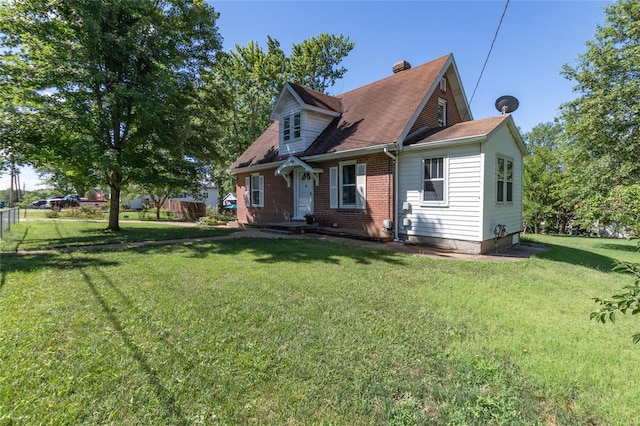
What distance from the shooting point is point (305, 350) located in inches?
130

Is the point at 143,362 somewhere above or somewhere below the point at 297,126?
below

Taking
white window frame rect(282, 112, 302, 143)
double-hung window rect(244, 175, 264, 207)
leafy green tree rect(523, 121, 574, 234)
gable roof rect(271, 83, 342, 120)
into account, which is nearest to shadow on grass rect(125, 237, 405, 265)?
white window frame rect(282, 112, 302, 143)

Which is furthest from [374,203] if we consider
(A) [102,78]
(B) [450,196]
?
(A) [102,78]

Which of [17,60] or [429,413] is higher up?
[17,60]

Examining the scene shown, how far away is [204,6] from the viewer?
13.8m

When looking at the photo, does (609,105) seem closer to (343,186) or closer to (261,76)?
(343,186)

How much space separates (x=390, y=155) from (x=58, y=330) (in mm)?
9445

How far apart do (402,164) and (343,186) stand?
2713 mm

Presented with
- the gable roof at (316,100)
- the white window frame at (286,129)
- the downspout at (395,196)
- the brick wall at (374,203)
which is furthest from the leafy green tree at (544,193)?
the white window frame at (286,129)

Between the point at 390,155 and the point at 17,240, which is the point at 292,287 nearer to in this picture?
the point at 390,155

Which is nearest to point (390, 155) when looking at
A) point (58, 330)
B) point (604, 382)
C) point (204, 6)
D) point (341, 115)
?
point (341, 115)

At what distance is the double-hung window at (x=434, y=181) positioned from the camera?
9.77 m

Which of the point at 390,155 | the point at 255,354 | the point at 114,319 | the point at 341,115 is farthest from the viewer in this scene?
the point at 341,115

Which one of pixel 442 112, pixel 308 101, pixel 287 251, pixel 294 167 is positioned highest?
pixel 308 101
